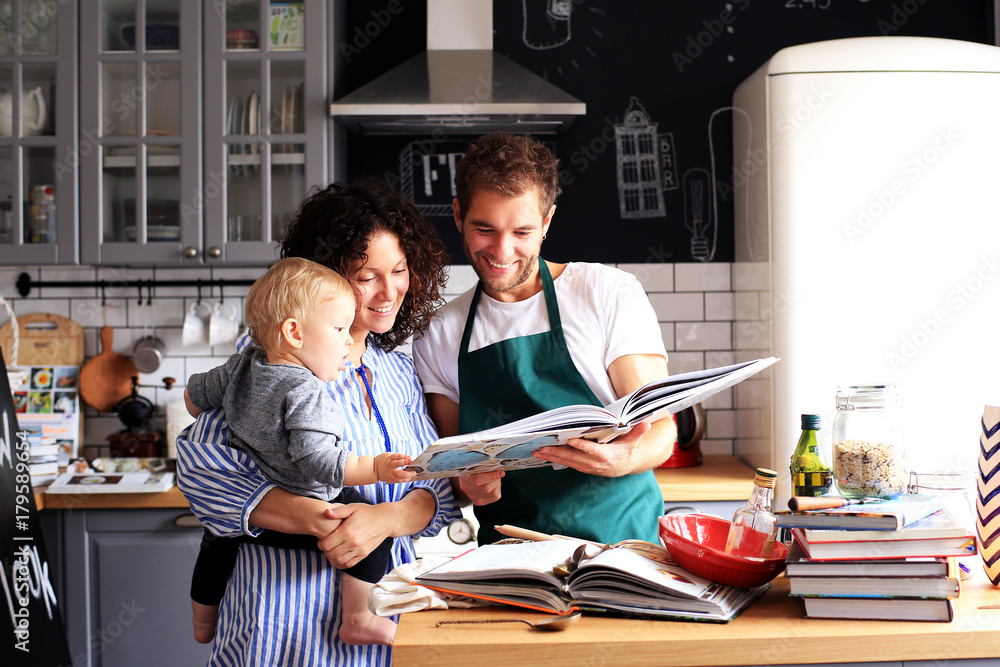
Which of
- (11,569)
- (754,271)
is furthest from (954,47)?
(11,569)

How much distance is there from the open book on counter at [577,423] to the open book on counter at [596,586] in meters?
0.16

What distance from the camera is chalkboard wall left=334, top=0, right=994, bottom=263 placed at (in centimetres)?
311

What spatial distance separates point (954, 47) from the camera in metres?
2.57

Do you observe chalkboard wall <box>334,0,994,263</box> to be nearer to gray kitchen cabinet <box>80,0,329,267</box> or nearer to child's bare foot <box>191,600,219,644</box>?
gray kitchen cabinet <box>80,0,329,267</box>

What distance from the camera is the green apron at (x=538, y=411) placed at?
1.59 metres

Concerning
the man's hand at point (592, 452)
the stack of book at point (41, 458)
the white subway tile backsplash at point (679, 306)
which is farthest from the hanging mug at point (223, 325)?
the man's hand at point (592, 452)

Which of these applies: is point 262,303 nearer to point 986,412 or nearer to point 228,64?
point 986,412

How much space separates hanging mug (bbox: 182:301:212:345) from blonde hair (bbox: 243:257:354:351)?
5.93 ft

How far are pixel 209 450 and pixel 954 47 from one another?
261 cm

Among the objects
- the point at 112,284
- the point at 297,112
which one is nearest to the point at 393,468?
the point at 297,112

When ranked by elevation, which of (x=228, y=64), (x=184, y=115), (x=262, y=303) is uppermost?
(x=228, y=64)

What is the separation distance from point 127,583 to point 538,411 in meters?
1.71

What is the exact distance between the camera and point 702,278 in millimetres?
3109

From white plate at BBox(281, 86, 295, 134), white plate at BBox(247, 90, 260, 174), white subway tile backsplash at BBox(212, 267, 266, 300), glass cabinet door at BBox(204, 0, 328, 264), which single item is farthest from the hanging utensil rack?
white plate at BBox(281, 86, 295, 134)
